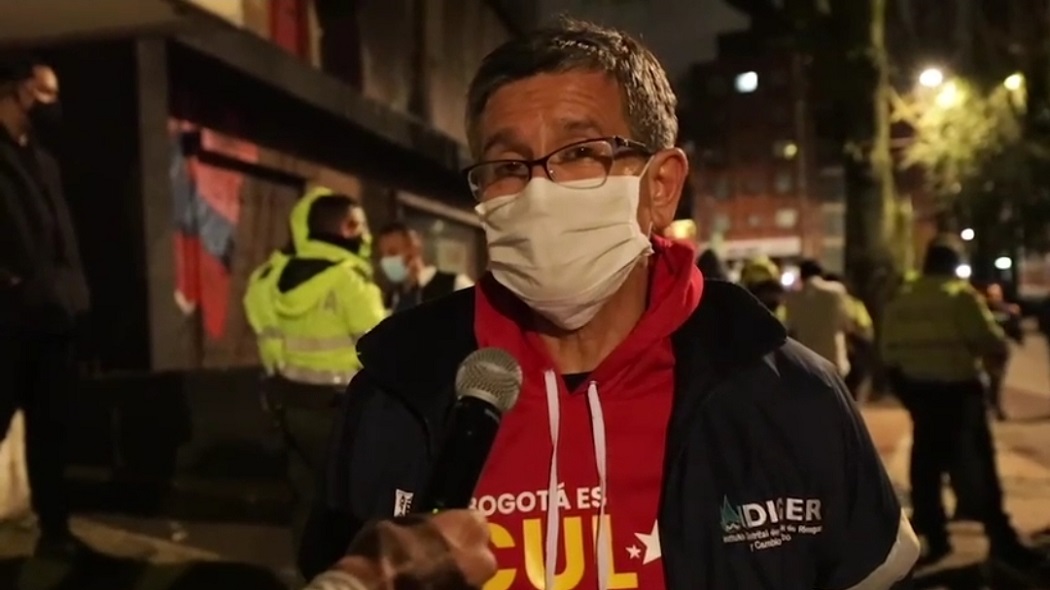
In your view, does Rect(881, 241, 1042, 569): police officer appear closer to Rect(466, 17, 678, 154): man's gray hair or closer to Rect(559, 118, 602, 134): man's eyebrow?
Rect(466, 17, 678, 154): man's gray hair

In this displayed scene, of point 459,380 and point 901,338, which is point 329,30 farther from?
point 459,380

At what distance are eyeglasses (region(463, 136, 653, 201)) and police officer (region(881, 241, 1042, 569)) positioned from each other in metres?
5.50

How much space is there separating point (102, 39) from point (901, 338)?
15.6ft

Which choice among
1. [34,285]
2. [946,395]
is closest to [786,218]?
[946,395]

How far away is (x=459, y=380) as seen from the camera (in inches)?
70.6

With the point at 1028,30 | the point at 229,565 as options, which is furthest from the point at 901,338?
the point at 1028,30

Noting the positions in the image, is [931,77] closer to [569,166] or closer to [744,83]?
[569,166]

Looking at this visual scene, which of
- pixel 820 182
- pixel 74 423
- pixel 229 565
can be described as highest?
pixel 820 182

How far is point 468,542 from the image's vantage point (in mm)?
1481

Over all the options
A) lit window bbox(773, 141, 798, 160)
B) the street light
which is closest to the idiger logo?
the street light

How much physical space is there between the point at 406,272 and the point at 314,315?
162 cm

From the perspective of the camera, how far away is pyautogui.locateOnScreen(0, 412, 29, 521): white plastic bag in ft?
21.2

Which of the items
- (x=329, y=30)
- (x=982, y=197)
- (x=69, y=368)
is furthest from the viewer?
(x=982, y=197)

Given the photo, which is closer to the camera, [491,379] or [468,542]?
[468,542]
